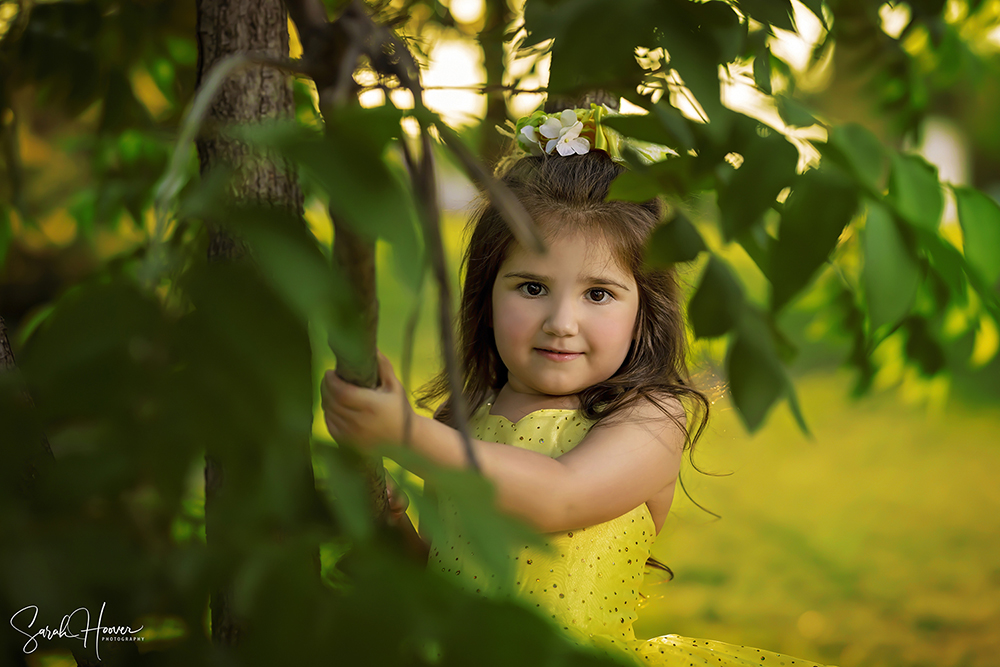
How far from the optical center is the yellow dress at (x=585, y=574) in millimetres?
933

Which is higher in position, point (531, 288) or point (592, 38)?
point (592, 38)

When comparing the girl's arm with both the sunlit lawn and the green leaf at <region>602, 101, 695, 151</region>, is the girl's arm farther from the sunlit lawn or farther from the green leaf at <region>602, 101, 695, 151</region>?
the sunlit lawn

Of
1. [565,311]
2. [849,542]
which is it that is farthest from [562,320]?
[849,542]

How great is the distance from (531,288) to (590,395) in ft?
0.53

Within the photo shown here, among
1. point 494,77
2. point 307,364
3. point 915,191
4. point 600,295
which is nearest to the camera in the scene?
point 307,364

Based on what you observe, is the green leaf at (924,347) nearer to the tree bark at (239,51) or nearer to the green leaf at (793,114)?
the green leaf at (793,114)

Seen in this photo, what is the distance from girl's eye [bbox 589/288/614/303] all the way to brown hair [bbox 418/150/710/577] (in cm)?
4

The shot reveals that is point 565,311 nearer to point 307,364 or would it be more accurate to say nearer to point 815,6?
point 815,6

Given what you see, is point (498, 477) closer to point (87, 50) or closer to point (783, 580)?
point (87, 50)

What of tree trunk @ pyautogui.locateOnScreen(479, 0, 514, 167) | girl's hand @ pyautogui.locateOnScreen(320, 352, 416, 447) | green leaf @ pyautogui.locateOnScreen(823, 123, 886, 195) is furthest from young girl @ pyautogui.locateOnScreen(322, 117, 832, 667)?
green leaf @ pyautogui.locateOnScreen(823, 123, 886, 195)

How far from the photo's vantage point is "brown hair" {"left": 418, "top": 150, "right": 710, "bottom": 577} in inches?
36.6

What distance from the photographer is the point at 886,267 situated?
0.41 m

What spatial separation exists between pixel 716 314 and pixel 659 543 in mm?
1838

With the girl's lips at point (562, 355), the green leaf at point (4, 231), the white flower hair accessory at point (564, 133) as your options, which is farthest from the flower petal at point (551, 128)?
the green leaf at point (4, 231)
